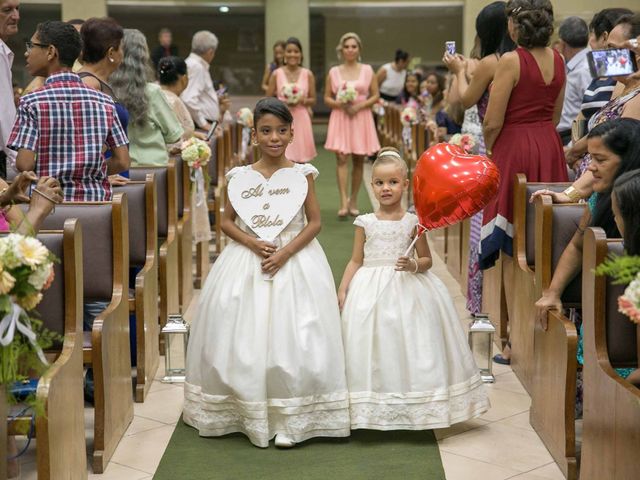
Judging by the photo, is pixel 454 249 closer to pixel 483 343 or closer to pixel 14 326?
pixel 483 343

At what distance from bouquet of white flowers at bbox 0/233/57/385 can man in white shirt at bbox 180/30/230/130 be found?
7026 mm

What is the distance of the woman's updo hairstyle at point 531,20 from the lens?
576cm

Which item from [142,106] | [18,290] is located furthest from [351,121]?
[18,290]

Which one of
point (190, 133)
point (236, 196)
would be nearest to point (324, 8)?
point (190, 133)

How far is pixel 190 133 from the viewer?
26.3ft

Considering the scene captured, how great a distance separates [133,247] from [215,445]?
4.82ft

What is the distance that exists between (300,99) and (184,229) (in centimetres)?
469

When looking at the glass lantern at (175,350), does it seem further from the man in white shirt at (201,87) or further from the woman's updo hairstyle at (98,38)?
the man in white shirt at (201,87)

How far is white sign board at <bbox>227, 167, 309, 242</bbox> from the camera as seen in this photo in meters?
4.86

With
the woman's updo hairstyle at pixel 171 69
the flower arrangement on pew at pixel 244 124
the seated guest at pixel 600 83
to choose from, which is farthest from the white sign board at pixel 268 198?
the flower arrangement on pew at pixel 244 124

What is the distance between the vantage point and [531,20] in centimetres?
580

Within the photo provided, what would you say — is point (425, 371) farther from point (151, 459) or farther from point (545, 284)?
point (151, 459)

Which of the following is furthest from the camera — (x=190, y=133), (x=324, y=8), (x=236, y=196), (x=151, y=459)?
(x=324, y=8)

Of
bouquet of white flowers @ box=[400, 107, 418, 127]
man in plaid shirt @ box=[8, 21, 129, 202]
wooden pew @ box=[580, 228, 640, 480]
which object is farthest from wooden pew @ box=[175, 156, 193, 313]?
bouquet of white flowers @ box=[400, 107, 418, 127]
